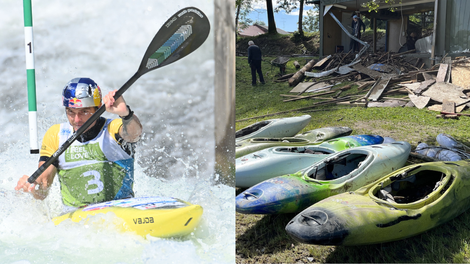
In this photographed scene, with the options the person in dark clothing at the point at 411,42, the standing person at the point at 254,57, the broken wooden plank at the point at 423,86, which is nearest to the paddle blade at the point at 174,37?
the broken wooden plank at the point at 423,86

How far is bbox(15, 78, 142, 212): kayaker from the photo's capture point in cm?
188

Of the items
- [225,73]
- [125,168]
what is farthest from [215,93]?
[125,168]

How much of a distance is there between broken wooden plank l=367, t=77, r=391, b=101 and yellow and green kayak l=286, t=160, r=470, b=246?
10.8 feet

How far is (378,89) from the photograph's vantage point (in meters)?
6.39

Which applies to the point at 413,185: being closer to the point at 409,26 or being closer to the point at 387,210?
the point at 387,210

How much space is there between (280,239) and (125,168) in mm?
1178

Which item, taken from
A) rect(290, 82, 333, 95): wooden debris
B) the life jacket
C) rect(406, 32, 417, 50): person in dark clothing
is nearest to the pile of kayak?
the life jacket

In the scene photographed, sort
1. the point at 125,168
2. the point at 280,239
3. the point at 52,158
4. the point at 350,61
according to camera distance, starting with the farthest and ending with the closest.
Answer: the point at 350,61 → the point at 280,239 → the point at 125,168 → the point at 52,158

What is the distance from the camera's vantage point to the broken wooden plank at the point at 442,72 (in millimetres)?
5859

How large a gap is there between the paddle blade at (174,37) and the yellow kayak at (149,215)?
2.11 feet

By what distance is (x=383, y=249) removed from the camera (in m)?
2.39

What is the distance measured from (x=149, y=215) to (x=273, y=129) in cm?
288

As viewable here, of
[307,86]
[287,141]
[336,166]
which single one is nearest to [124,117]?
[336,166]

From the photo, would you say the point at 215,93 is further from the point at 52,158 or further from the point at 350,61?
the point at 350,61
